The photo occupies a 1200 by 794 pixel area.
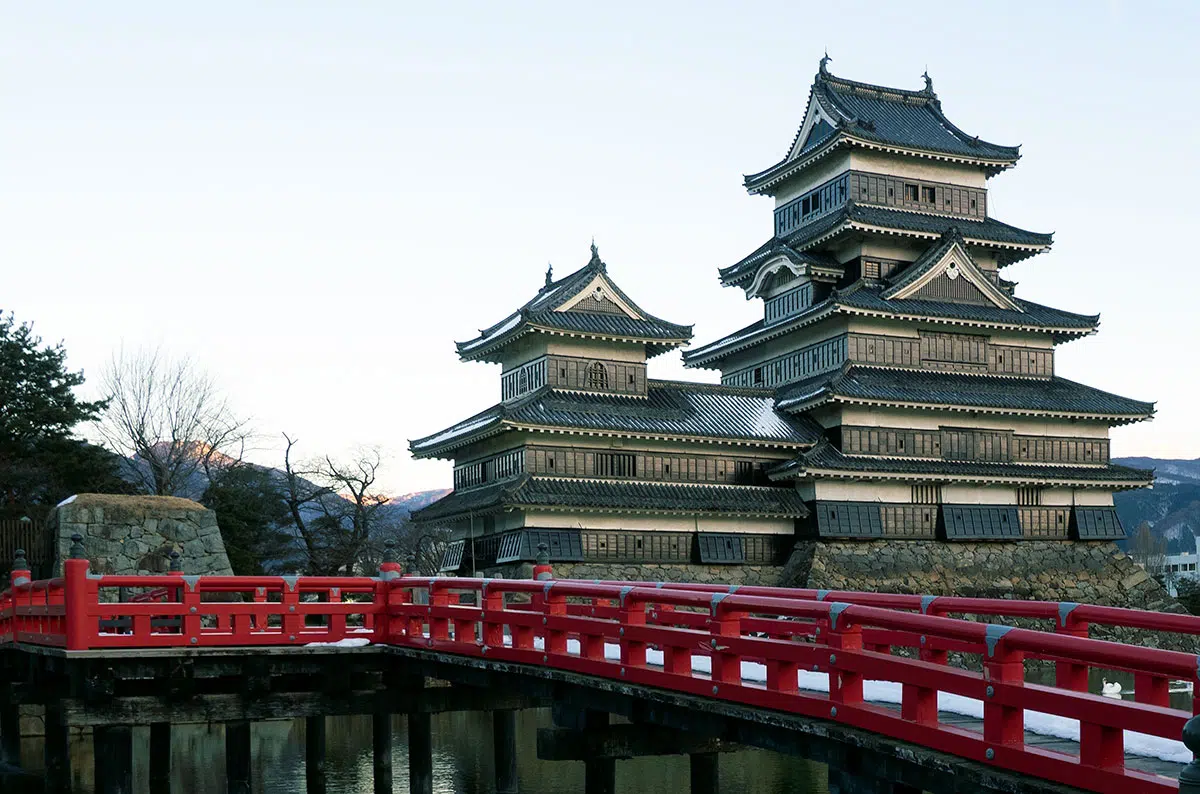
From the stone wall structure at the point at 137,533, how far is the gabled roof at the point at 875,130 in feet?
94.8

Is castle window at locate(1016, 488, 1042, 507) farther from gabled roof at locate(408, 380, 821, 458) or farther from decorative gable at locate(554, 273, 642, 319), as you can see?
decorative gable at locate(554, 273, 642, 319)

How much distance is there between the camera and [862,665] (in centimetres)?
1112

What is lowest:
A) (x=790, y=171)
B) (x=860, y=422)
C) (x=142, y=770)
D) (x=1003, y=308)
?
(x=142, y=770)

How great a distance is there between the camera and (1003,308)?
54.2 metres

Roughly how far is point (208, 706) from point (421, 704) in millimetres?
3118

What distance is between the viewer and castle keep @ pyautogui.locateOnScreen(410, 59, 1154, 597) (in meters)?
47.6

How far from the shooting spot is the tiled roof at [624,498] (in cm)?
4553

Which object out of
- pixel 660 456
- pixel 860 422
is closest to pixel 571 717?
pixel 660 456

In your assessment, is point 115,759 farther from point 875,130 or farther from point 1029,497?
point 875,130

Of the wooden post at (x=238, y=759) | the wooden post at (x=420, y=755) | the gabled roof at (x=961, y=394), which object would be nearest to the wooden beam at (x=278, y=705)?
the wooden post at (x=420, y=755)

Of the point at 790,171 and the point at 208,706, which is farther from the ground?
the point at 790,171

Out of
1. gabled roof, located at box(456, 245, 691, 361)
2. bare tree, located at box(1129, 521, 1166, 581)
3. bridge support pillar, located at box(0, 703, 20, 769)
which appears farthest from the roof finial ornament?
bare tree, located at box(1129, 521, 1166, 581)

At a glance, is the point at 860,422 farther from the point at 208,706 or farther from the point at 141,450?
the point at 208,706

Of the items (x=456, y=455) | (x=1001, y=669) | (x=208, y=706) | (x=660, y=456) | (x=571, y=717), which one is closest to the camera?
(x=1001, y=669)
